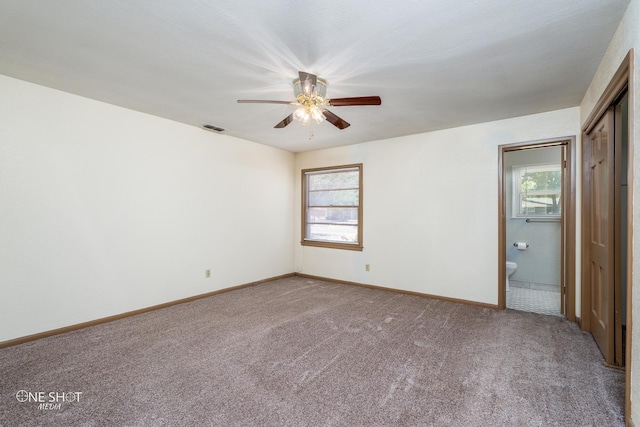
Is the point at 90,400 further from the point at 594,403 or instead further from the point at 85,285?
the point at 594,403

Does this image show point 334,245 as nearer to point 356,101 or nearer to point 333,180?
point 333,180

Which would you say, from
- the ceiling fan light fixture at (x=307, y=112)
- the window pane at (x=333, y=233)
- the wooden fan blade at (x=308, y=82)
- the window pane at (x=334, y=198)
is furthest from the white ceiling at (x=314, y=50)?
the window pane at (x=333, y=233)

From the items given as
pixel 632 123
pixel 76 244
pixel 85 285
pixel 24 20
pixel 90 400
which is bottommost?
pixel 90 400

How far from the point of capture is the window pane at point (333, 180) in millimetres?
5137

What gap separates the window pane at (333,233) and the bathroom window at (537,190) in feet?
9.18

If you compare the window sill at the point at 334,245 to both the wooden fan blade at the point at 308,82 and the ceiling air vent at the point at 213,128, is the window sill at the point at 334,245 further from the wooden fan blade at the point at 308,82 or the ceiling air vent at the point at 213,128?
the wooden fan blade at the point at 308,82

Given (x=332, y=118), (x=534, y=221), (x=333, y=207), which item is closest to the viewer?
(x=332, y=118)

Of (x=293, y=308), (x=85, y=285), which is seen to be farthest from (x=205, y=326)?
(x=85, y=285)

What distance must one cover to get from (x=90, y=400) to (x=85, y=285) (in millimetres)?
1624

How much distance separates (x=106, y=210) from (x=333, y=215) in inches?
132

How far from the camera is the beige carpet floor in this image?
1753 mm

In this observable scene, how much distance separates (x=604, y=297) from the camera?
96.8 inches

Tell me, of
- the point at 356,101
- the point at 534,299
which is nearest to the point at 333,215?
the point at 356,101

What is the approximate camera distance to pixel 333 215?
5367mm
